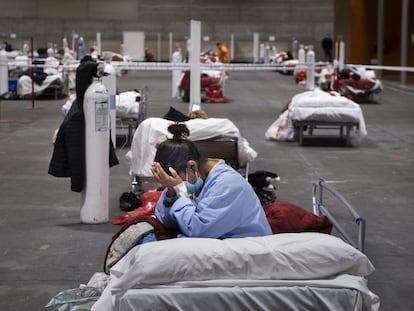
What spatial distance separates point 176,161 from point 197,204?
0.27m

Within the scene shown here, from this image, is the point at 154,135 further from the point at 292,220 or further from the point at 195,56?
the point at 195,56

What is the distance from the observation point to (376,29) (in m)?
36.8

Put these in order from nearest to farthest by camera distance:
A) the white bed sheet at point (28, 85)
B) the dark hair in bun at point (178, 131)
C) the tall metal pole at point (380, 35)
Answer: the dark hair in bun at point (178, 131) < the white bed sheet at point (28, 85) < the tall metal pole at point (380, 35)

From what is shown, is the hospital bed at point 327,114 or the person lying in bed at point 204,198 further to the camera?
the hospital bed at point 327,114

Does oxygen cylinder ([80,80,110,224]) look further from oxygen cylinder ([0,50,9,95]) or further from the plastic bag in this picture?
oxygen cylinder ([0,50,9,95])

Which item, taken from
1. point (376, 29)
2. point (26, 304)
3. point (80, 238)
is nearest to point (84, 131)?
point (80, 238)

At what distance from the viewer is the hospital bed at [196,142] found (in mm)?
9117

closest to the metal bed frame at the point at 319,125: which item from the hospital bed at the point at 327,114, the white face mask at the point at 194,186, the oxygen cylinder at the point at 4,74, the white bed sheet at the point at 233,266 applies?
the hospital bed at the point at 327,114

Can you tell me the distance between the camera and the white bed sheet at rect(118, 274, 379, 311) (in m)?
4.12

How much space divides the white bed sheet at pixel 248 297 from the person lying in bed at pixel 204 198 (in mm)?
489

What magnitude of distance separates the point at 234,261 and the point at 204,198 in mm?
493

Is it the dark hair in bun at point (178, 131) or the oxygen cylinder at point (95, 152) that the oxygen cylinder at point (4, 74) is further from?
the dark hair in bun at point (178, 131)

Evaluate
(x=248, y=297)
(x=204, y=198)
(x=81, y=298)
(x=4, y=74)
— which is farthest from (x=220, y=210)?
(x=4, y=74)

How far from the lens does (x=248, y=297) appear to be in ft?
13.6
